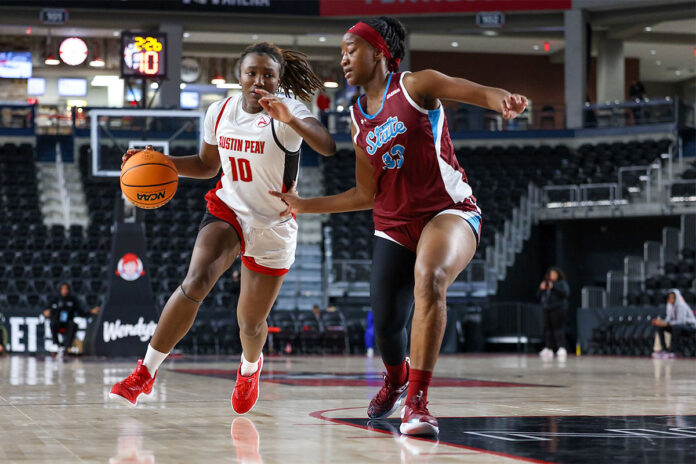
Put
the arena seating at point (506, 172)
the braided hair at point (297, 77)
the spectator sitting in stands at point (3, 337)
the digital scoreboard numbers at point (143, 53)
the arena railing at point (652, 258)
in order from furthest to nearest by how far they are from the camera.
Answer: the arena seating at point (506, 172), the arena railing at point (652, 258), the digital scoreboard numbers at point (143, 53), the spectator sitting in stands at point (3, 337), the braided hair at point (297, 77)

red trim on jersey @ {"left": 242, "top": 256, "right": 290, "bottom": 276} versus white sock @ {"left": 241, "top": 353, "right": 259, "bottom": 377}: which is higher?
red trim on jersey @ {"left": 242, "top": 256, "right": 290, "bottom": 276}

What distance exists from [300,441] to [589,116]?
23.0 metres

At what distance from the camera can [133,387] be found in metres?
4.84

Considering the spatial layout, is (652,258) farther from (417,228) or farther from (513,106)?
(513,106)

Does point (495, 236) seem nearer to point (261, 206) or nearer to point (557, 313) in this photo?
point (557, 313)

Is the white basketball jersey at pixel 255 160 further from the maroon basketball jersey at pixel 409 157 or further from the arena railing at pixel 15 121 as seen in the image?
the arena railing at pixel 15 121

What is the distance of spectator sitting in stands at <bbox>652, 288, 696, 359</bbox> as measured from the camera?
1667cm

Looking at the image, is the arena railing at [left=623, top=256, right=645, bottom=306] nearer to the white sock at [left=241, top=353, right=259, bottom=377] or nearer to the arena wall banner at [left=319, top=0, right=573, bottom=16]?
the arena wall banner at [left=319, top=0, right=573, bottom=16]

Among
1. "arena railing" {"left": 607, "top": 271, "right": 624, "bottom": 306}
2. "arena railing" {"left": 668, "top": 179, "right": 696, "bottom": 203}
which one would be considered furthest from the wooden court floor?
"arena railing" {"left": 668, "top": 179, "right": 696, "bottom": 203}

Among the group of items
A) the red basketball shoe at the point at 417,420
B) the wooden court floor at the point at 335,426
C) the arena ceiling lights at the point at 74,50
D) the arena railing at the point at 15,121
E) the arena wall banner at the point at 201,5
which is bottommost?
the wooden court floor at the point at 335,426

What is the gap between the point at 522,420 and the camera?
4742 mm

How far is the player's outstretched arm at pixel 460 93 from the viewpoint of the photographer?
3926mm

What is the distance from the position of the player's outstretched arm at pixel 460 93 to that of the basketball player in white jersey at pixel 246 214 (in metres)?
0.50

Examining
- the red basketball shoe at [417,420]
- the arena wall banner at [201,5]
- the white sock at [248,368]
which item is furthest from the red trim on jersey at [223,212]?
the arena wall banner at [201,5]
